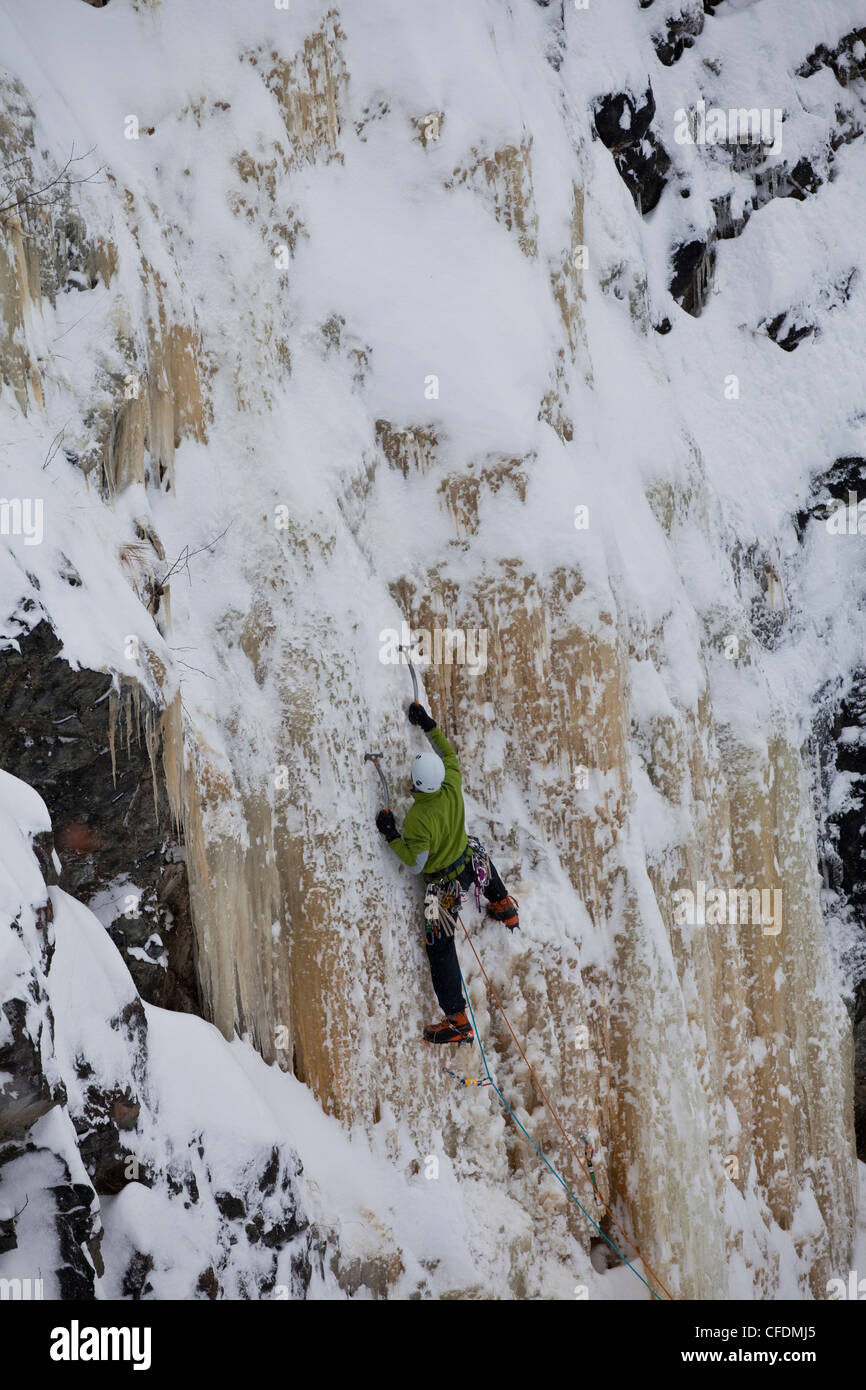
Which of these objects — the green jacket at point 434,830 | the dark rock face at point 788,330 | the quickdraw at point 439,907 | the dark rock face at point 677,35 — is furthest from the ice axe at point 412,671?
the dark rock face at point 677,35

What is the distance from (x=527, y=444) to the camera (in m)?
8.59

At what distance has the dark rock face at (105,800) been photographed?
5.42 metres

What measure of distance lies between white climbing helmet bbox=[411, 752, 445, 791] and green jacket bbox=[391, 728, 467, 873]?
6cm

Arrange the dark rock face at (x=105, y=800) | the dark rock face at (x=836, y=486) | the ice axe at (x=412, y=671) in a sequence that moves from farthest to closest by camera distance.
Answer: the dark rock face at (x=836, y=486), the ice axe at (x=412, y=671), the dark rock face at (x=105, y=800)

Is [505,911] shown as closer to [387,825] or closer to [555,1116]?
[387,825]

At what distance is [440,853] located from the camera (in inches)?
297

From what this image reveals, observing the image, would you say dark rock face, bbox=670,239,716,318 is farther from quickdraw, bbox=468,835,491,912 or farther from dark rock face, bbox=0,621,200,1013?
dark rock face, bbox=0,621,200,1013

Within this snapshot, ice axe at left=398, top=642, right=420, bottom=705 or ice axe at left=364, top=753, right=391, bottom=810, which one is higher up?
ice axe at left=398, top=642, right=420, bottom=705

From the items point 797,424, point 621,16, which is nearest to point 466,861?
point 797,424

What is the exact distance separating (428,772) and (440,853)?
561mm

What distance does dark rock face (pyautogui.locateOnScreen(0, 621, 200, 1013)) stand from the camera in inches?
213

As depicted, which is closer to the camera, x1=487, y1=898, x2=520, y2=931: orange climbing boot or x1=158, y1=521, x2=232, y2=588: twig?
x1=158, y1=521, x2=232, y2=588: twig

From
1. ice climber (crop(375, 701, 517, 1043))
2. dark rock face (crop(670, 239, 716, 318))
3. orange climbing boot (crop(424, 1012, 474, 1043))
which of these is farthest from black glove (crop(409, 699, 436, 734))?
dark rock face (crop(670, 239, 716, 318))

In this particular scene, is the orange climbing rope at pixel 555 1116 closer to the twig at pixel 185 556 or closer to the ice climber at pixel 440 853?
the ice climber at pixel 440 853
